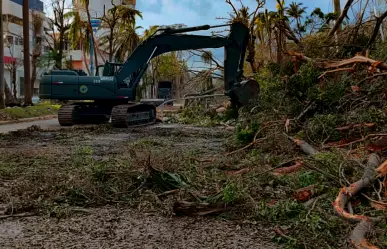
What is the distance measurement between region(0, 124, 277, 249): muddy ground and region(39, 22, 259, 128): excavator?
788 centimetres

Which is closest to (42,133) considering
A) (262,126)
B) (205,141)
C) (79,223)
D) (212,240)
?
(205,141)

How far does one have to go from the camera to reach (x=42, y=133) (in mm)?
13961

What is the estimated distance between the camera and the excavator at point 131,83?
50.5 ft

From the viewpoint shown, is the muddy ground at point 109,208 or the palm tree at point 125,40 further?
the palm tree at point 125,40

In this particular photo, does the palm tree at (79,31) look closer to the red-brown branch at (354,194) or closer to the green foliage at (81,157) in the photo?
the green foliage at (81,157)

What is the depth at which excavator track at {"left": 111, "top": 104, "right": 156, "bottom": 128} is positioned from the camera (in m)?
15.5

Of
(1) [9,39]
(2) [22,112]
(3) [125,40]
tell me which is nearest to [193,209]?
(2) [22,112]

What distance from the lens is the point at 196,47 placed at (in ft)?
53.1

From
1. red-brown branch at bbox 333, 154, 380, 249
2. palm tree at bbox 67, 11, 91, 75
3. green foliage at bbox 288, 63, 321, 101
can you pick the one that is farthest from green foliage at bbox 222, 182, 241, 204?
palm tree at bbox 67, 11, 91, 75

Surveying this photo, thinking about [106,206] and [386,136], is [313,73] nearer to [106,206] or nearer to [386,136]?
[386,136]

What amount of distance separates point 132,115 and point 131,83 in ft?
4.43

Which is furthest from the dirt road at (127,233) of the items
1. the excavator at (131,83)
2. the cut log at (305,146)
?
the excavator at (131,83)

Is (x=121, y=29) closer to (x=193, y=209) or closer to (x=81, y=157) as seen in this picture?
(x=81, y=157)

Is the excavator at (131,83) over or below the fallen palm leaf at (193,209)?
over
